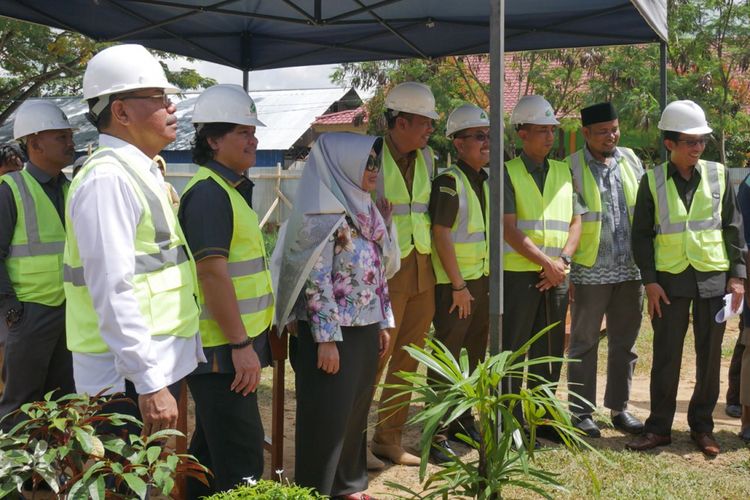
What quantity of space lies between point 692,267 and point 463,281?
4.72 ft

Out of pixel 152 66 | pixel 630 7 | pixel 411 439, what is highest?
pixel 630 7

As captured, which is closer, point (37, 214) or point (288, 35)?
point (37, 214)

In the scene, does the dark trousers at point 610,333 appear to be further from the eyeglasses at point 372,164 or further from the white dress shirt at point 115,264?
the white dress shirt at point 115,264

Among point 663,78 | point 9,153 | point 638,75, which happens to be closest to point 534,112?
point 663,78

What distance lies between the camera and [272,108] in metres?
29.2

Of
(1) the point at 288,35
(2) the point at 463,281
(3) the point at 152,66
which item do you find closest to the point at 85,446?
(3) the point at 152,66

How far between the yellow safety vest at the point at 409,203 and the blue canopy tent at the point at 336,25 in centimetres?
87

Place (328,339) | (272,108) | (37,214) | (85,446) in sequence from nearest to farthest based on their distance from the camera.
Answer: (85,446) → (328,339) → (37,214) → (272,108)

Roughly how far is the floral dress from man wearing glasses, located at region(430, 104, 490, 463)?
3.68 feet

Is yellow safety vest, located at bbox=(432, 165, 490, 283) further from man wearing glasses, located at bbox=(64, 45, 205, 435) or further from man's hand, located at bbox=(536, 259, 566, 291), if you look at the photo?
man wearing glasses, located at bbox=(64, 45, 205, 435)

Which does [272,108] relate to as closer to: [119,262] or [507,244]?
[507,244]

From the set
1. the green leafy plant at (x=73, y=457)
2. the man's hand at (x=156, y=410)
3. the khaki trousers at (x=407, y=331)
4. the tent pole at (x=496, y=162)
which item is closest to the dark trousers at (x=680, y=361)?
the khaki trousers at (x=407, y=331)

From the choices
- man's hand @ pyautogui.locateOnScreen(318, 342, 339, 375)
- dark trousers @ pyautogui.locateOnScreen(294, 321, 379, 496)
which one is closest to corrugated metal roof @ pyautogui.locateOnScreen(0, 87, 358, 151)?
dark trousers @ pyautogui.locateOnScreen(294, 321, 379, 496)

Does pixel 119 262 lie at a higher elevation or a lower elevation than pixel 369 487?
higher
